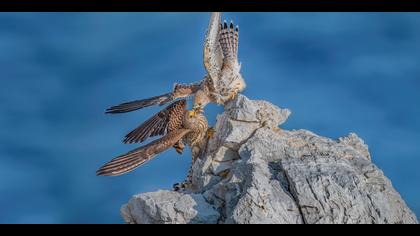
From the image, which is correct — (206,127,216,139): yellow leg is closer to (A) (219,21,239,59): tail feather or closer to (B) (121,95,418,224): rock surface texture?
(B) (121,95,418,224): rock surface texture

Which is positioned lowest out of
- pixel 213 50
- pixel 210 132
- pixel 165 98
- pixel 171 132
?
pixel 210 132

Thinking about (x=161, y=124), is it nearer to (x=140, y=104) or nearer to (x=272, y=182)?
(x=140, y=104)

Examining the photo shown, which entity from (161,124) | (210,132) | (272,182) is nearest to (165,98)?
(161,124)

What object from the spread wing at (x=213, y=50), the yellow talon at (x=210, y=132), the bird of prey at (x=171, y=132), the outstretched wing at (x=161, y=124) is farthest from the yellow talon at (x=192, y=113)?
the spread wing at (x=213, y=50)

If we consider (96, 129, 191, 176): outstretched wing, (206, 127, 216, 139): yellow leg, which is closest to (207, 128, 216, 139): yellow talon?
(206, 127, 216, 139): yellow leg

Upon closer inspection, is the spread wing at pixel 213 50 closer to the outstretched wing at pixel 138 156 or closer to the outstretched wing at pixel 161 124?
the outstretched wing at pixel 161 124
